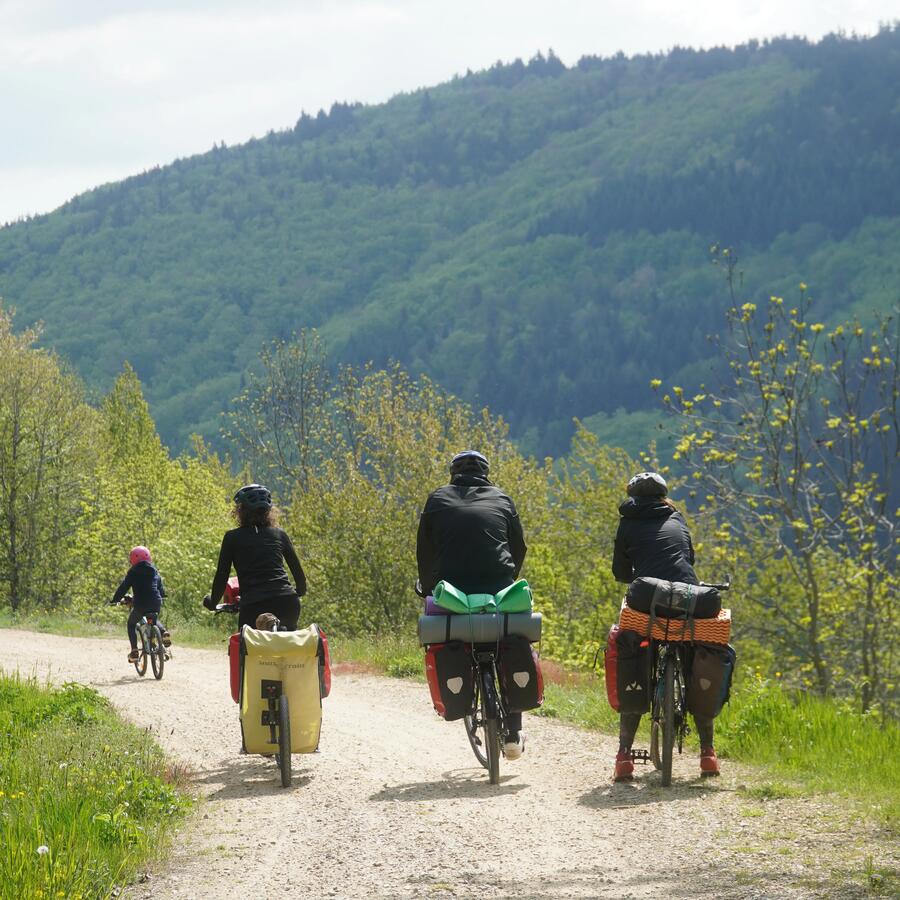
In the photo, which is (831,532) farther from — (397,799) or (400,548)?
(397,799)

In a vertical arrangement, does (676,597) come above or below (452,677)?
above

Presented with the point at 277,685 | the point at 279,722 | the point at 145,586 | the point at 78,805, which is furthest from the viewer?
the point at 145,586

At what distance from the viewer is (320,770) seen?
9.83m

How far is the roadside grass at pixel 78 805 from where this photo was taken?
6367mm

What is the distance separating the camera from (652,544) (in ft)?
29.8

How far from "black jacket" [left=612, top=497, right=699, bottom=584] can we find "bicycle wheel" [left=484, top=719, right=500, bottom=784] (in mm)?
1363

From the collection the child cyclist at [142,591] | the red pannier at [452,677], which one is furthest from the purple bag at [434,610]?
the child cyclist at [142,591]

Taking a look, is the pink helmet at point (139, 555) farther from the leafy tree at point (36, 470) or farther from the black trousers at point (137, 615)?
the leafy tree at point (36, 470)

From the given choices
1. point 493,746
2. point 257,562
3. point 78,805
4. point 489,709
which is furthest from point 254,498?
point 78,805

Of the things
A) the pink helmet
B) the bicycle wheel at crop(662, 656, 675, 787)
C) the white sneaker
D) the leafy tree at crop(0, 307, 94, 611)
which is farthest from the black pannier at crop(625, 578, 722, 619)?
the leafy tree at crop(0, 307, 94, 611)

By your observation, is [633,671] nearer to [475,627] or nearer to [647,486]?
[475,627]

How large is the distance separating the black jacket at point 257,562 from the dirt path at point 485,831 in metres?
1.37

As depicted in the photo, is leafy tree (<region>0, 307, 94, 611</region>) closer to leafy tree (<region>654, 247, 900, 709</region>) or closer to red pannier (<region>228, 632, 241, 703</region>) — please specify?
leafy tree (<region>654, 247, 900, 709</region>)

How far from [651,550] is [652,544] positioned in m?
0.04
